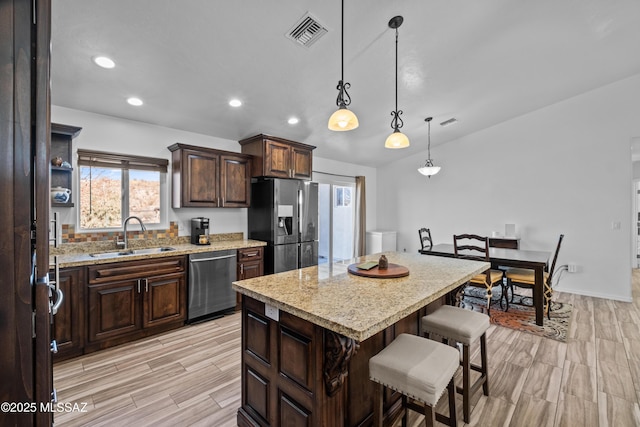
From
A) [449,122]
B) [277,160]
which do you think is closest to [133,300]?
[277,160]

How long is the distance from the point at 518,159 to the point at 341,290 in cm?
503

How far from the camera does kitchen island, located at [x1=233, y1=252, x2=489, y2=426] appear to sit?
1.33 m

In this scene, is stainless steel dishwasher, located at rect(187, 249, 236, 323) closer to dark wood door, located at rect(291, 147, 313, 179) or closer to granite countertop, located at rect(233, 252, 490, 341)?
dark wood door, located at rect(291, 147, 313, 179)

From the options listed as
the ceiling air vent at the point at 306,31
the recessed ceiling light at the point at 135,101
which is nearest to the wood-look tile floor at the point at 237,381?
the recessed ceiling light at the point at 135,101

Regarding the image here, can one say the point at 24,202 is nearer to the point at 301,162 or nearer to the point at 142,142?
the point at 142,142

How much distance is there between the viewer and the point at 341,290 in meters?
1.66

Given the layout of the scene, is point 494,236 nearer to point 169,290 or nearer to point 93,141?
point 169,290

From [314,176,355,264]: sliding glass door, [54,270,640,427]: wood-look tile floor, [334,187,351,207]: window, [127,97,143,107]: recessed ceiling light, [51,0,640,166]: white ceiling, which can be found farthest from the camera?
[334,187,351,207]: window

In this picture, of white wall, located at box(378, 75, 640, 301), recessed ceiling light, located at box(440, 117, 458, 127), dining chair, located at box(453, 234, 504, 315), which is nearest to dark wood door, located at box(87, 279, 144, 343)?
dining chair, located at box(453, 234, 504, 315)

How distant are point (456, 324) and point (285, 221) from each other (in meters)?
2.69

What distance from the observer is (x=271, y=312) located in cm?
160

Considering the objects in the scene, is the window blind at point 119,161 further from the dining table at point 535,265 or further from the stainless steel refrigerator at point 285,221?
the dining table at point 535,265

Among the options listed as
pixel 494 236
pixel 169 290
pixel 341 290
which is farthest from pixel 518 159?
pixel 169 290

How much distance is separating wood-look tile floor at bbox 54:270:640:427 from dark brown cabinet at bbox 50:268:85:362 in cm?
12
